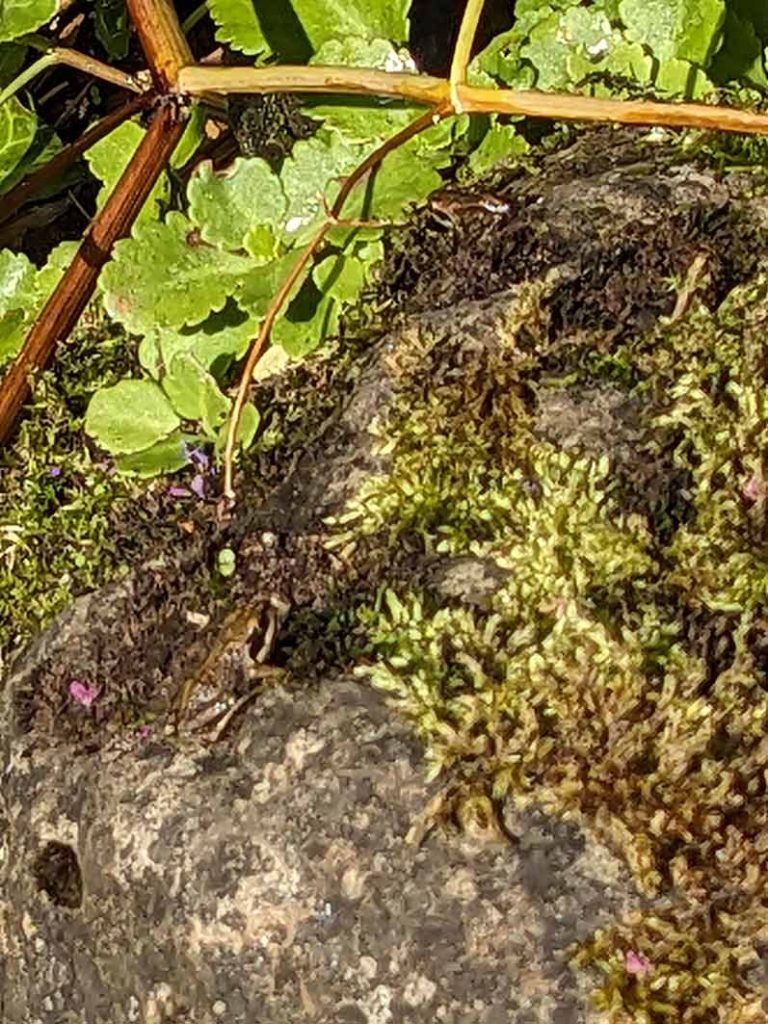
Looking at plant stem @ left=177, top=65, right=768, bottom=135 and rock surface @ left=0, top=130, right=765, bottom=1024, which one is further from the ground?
plant stem @ left=177, top=65, right=768, bottom=135

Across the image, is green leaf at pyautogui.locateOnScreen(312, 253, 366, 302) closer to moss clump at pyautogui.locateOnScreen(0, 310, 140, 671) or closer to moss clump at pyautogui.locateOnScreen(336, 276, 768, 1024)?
moss clump at pyautogui.locateOnScreen(336, 276, 768, 1024)

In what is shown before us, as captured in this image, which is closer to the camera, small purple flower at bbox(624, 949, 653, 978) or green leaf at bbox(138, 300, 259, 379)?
small purple flower at bbox(624, 949, 653, 978)

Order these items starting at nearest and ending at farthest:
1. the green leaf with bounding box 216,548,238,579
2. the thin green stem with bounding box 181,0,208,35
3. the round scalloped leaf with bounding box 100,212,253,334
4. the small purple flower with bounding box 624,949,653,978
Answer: the small purple flower with bounding box 624,949,653,978, the green leaf with bounding box 216,548,238,579, the round scalloped leaf with bounding box 100,212,253,334, the thin green stem with bounding box 181,0,208,35

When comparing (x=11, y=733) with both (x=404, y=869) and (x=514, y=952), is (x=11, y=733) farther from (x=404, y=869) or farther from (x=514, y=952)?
(x=514, y=952)

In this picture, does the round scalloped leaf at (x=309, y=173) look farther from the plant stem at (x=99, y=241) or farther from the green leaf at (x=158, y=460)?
the green leaf at (x=158, y=460)

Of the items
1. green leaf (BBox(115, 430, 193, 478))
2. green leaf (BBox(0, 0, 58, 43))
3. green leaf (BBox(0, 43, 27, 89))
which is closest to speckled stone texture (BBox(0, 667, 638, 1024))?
green leaf (BBox(115, 430, 193, 478))

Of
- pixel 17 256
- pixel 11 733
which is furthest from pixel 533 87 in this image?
pixel 11 733

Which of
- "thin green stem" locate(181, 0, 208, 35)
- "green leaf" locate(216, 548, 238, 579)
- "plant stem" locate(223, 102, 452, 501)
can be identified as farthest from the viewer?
"thin green stem" locate(181, 0, 208, 35)
